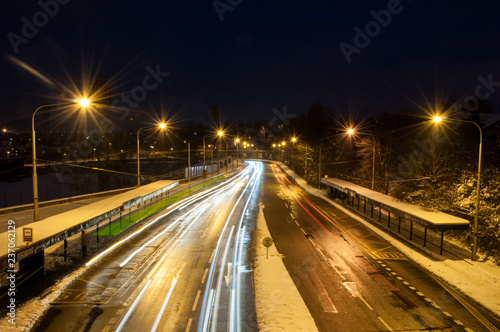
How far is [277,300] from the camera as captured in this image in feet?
38.9

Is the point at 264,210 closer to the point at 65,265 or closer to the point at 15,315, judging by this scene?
the point at 65,265

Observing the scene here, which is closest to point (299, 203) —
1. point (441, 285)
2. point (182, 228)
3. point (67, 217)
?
point (182, 228)

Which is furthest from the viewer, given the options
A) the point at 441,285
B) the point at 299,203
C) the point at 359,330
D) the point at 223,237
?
the point at 299,203

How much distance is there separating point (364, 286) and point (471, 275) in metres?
5.53

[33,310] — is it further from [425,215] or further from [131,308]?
[425,215]

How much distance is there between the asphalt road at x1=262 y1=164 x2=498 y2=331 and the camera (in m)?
10.6

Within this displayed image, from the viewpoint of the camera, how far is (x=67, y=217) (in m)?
15.8

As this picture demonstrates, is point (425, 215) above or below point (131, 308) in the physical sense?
above

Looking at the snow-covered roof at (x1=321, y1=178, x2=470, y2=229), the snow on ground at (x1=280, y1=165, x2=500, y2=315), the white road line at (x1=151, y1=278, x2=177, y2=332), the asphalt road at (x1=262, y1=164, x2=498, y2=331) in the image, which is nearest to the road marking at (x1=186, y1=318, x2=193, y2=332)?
the white road line at (x1=151, y1=278, x2=177, y2=332)

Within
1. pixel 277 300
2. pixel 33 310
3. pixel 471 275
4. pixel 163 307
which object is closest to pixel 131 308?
pixel 163 307

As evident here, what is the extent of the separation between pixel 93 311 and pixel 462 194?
22.9m

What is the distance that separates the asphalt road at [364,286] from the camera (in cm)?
1060

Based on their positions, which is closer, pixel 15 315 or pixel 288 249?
pixel 15 315

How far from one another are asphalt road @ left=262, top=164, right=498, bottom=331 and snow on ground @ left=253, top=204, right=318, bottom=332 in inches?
15.3
